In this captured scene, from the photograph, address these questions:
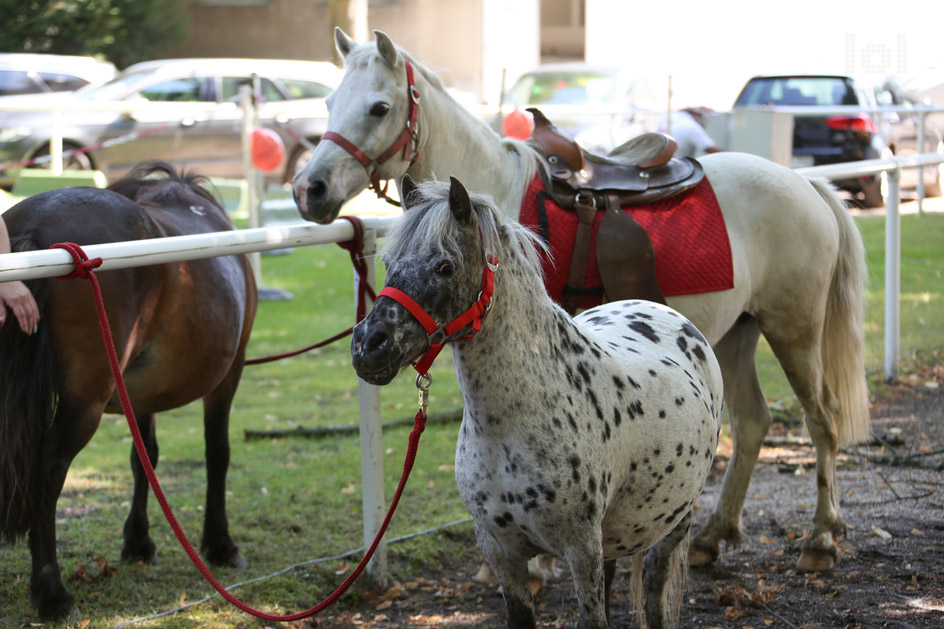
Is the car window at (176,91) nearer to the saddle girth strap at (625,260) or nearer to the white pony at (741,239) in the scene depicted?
the white pony at (741,239)

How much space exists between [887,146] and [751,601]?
12.8 meters

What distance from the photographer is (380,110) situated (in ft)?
12.2

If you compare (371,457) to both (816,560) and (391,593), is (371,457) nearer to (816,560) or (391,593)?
(391,593)

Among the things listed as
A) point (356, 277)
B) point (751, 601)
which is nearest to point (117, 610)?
point (356, 277)

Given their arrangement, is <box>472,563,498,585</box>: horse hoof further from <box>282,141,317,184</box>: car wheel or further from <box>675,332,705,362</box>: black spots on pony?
<box>282,141,317,184</box>: car wheel

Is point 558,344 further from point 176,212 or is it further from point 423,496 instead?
point 423,496

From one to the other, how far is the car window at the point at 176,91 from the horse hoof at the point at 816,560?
13.1 meters

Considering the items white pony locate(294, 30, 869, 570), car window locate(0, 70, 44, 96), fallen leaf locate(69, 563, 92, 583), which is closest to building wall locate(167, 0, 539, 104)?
car window locate(0, 70, 44, 96)

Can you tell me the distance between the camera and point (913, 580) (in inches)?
153

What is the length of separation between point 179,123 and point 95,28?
11.4 meters

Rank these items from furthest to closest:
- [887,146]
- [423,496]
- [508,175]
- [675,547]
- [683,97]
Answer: [683,97] → [887,146] → [423,496] → [508,175] → [675,547]

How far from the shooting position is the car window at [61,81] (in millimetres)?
16325

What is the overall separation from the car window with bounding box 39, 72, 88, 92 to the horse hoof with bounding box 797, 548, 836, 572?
15.5 meters

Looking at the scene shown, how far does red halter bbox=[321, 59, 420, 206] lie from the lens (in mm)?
3697
